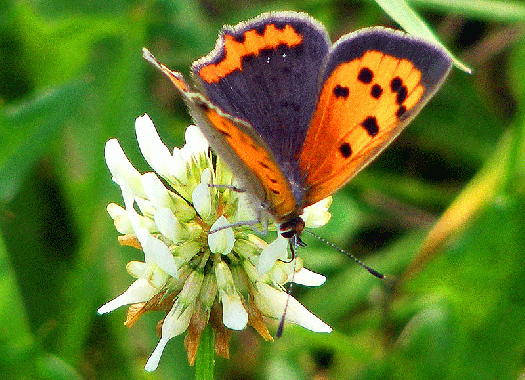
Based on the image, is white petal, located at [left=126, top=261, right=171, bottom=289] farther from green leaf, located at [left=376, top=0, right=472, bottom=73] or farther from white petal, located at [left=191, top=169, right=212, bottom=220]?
green leaf, located at [left=376, top=0, right=472, bottom=73]

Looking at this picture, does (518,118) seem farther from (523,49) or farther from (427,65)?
(427,65)

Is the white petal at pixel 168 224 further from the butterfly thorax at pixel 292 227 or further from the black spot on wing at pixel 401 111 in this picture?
the black spot on wing at pixel 401 111

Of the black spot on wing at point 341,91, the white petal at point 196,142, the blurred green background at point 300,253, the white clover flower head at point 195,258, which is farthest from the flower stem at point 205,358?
the blurred green background at point 300,253

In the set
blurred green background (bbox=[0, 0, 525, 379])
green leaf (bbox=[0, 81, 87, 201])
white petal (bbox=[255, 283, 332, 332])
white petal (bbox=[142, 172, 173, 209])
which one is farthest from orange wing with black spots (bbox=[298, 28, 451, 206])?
green leaf (bbox=[0, 81, 87, 201])

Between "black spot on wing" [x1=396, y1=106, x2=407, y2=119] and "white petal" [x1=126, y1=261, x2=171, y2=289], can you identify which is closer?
"white petal" [x1=126, y1=261, x2=171, y2=289]

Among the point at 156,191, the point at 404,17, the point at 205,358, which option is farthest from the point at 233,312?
the point at 404,17

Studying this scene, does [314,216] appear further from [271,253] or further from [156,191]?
[156,191]
